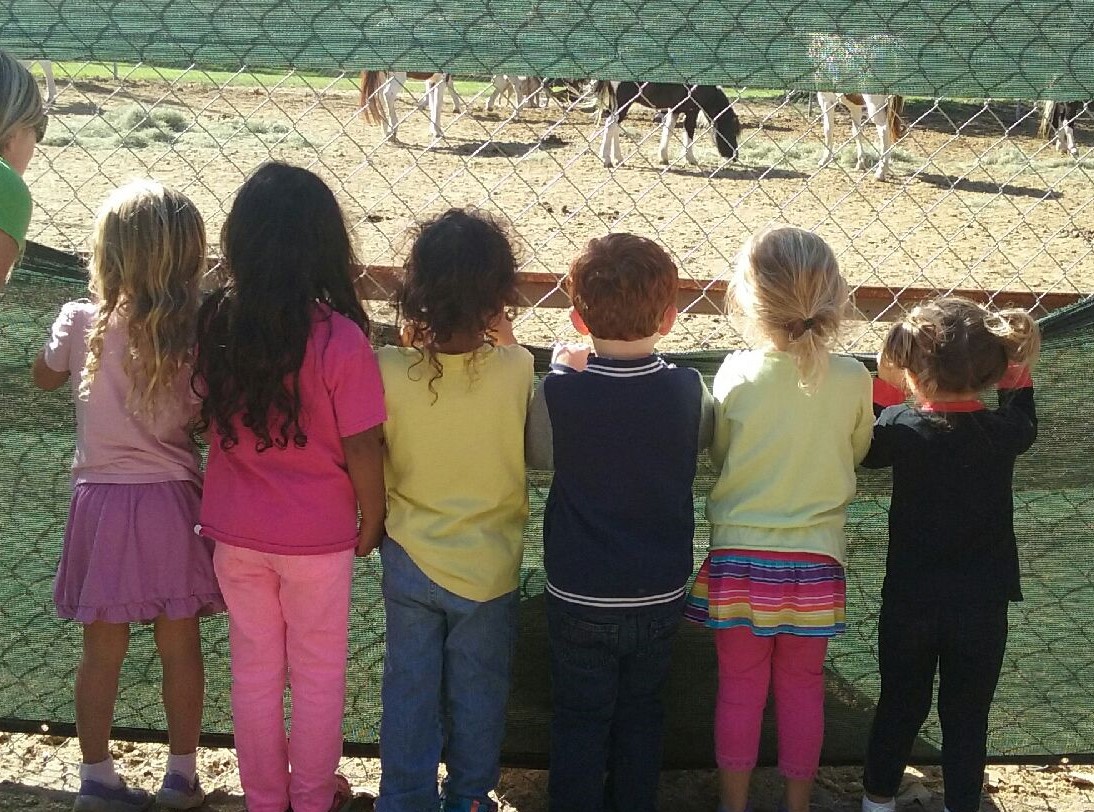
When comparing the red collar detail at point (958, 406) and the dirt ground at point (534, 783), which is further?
the dirt ground at point (534, 783)

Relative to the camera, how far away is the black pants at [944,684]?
2.57 meters

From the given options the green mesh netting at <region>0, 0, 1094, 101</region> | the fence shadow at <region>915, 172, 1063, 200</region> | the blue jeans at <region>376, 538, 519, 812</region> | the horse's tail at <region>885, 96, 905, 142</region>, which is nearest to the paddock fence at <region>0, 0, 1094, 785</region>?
the green mesh netting at <region>0, 0, 1094, 101</region>

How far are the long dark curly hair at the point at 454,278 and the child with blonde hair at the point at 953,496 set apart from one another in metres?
0.79

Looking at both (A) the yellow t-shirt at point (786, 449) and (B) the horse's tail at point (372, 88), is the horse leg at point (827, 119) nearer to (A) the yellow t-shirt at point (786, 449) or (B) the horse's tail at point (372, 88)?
(A) the yellow t-shirt at point (786, 449)

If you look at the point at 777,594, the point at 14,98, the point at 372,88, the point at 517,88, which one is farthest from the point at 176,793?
the point at 517,88

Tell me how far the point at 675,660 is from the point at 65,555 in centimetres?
130

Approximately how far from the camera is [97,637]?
2.67m

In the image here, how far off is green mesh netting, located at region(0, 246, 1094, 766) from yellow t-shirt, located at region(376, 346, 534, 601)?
0.30 metres

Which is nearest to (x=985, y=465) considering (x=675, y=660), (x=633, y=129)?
(x=675, y=660)

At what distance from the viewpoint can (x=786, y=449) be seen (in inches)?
99.4

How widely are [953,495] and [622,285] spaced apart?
765 millimetres

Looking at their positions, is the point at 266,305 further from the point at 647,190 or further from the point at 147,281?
the point at 647,190

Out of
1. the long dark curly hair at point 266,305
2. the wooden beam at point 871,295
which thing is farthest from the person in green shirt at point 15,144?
the wooden beam at point 871,295

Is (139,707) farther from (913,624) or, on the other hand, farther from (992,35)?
(992,35)
